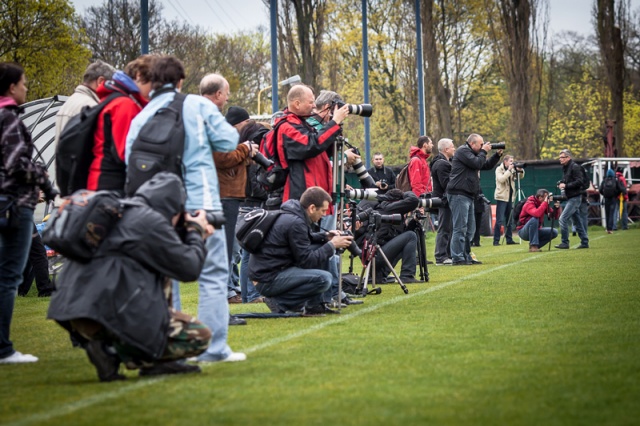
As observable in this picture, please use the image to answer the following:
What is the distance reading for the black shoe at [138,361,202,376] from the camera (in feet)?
22.6

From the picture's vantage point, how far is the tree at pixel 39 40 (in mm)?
30359

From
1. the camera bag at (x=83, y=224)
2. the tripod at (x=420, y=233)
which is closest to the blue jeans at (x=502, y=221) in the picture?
the tripod at (x=420, y=233)

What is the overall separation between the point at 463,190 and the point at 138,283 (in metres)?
12.5

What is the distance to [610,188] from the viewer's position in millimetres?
31141

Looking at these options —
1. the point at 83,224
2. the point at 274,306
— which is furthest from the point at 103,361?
the point at 274,306

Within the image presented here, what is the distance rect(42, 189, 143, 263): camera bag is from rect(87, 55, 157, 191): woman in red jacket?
0.99m

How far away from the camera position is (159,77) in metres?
7.26

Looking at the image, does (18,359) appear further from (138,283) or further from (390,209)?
(390,209)

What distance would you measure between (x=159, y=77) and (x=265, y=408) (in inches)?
104

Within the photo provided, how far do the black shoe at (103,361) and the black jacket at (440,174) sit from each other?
41.6 ft

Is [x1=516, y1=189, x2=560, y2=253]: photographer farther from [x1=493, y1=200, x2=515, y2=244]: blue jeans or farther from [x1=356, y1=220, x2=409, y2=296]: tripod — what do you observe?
[x1=356, y1=220, x2=409, y2=296]: tripod

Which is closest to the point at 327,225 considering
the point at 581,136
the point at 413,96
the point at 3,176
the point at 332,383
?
the point at 3,176

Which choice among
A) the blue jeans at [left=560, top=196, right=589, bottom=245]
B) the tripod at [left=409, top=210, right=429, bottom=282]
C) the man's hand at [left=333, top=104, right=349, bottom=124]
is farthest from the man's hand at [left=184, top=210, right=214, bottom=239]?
the blue jeans at [left=560, top=196, right=589, bottom=245]

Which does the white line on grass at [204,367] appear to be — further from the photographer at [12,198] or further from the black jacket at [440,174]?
the black jacket at [440,174]
